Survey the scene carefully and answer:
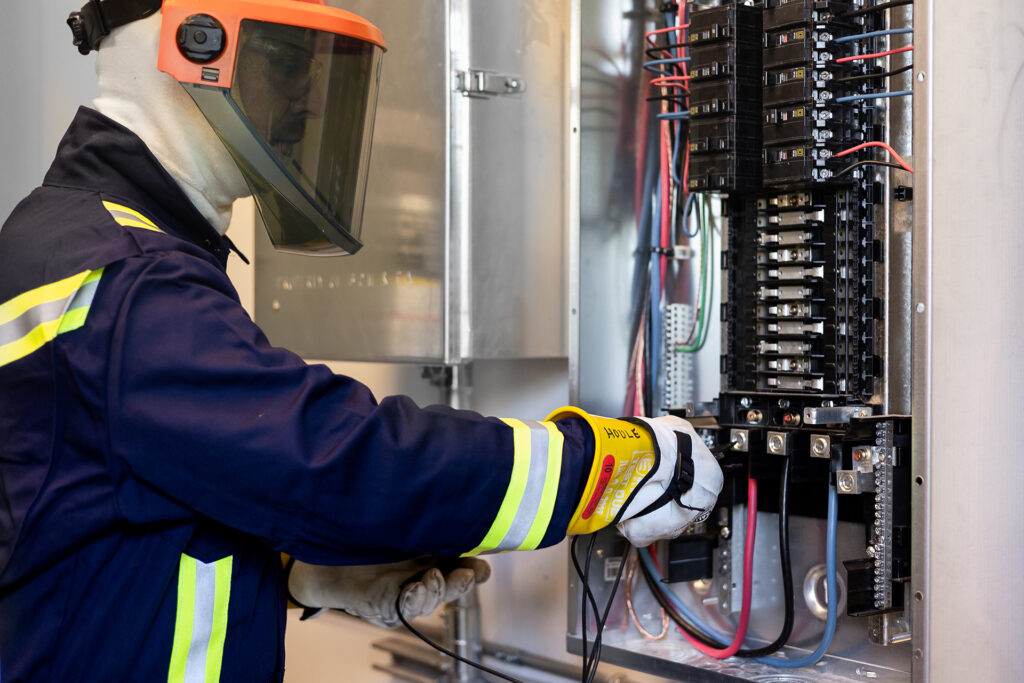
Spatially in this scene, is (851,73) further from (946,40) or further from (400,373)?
(400,373)

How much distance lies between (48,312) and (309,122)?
443 millimetres

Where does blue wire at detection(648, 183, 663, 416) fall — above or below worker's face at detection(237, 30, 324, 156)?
below

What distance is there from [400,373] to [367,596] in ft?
2.97

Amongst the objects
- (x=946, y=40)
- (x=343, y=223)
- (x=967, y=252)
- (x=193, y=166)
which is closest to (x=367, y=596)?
(x=343, y=223)

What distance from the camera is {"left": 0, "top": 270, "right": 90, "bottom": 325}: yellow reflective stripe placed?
1071 millimetres

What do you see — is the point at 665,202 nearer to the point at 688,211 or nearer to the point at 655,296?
the point at 688,211

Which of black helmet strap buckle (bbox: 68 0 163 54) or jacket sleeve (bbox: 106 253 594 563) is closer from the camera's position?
jacket sleeve (bbox: 106 253 594 563)

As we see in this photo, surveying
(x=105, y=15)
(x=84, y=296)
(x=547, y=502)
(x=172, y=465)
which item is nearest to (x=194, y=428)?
(x=172, y=465)

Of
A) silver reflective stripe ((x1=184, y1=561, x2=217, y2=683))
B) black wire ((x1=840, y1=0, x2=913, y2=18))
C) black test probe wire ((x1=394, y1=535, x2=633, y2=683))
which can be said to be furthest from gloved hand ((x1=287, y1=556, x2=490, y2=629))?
black wire ((x1=840, y1=0, x2=913, y2=18))

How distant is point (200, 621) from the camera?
1.17m

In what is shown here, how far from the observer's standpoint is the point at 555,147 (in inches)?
75.1

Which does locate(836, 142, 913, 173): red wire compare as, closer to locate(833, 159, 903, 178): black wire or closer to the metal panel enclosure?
locate(833, 159, 903, 178): black wire

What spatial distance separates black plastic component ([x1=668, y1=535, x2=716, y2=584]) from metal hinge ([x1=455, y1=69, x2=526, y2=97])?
799mm

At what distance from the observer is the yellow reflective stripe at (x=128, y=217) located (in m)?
1.17
